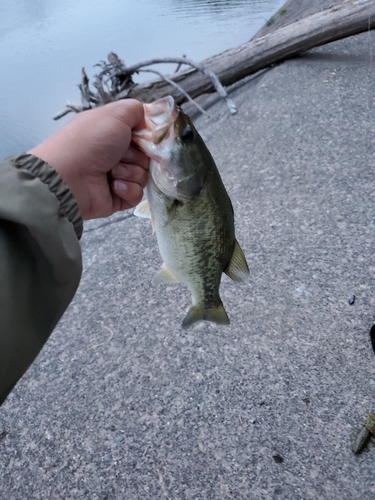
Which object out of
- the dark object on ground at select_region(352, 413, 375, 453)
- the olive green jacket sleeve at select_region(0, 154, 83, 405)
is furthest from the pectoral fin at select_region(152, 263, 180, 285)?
the dark object on ground at select_region(352, 413, 375, 453)

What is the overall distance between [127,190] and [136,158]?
0.16 m

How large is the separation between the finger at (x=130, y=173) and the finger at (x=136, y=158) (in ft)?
0.06

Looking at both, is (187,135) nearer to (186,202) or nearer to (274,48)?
(186,202)

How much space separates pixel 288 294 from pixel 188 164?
2014 mm

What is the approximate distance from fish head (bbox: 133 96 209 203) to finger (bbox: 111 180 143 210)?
0.67ft

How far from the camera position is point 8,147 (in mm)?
8547

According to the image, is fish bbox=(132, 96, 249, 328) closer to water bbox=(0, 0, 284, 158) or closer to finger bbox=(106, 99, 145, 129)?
finger bbox=(106, 99, 145, 129)

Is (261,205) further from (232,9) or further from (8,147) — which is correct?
(232,9)

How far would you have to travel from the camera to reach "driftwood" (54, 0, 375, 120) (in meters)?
7.00

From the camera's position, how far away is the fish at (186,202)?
1705 mm

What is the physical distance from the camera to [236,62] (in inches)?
284

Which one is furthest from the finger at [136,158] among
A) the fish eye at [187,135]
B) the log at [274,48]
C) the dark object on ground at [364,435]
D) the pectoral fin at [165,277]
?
the log at [274,48]

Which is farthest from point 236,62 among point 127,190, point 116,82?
point 127,190

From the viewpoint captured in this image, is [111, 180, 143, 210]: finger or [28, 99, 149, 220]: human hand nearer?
[28, 99, 149, 220]: human hand
